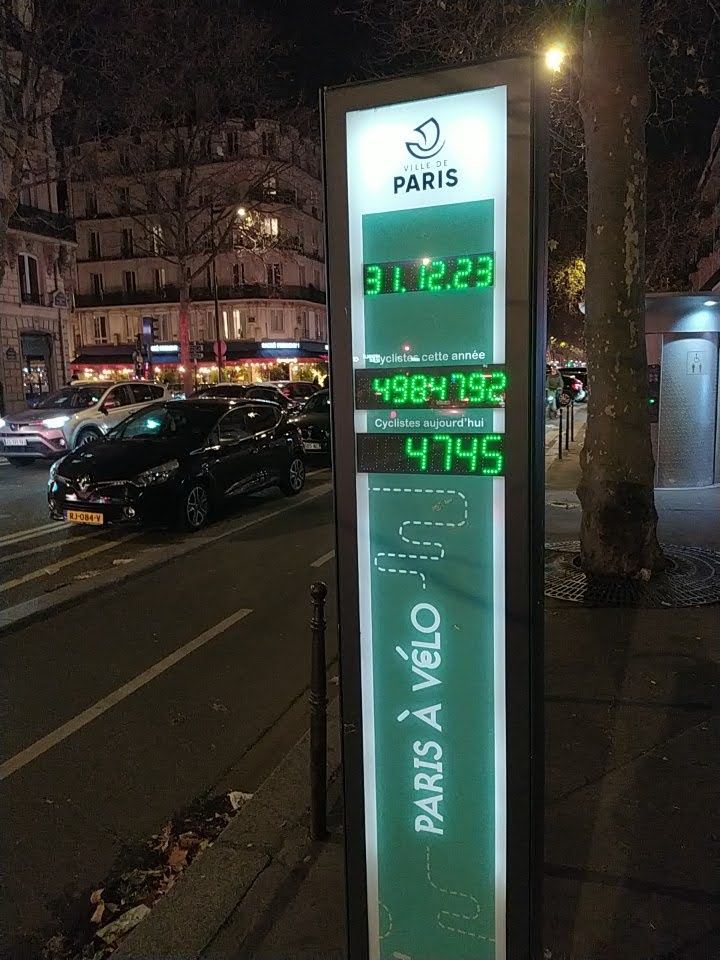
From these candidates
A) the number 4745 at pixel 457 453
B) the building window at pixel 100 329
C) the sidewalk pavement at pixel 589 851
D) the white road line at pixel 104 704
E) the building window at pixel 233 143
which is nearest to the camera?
the number 4745 at pixel 457 453

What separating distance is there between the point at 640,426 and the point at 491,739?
5180 millimetres

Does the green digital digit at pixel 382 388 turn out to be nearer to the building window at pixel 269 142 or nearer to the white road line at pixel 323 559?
the white road line at pixel 323 559

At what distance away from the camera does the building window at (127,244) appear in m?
54.5

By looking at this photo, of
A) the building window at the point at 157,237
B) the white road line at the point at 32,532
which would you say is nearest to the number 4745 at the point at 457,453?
the white road line at the point at 32,532

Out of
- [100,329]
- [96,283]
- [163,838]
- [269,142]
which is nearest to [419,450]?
[163,838]

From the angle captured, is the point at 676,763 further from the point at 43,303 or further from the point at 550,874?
the point at 43,303

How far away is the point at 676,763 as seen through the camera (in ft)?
12.5

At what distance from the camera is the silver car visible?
16.8 m

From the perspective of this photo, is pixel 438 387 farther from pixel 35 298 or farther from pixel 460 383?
pixel 35 298

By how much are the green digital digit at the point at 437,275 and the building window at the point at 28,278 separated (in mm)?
36792

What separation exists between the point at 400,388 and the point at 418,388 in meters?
0.05

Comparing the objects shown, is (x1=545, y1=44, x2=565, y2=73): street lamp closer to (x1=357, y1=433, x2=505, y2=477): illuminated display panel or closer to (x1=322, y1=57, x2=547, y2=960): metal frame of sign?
(x1=322, y1=57, x2=547, y2=960): metal frame of sign

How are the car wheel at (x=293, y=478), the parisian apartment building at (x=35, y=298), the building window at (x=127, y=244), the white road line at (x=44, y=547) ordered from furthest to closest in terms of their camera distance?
1. the building window at (x=127, y=244)
2. the parisian apartment building at (x=35, y=298)
3. the car wheel at (x=293, y=478)
4. the white road line at (x=44, y=547)

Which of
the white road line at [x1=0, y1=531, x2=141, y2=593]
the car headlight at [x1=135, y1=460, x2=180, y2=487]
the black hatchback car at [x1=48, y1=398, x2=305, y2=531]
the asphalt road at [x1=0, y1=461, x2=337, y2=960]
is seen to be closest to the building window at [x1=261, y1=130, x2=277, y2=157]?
the black hatchback car at [x1=48, y1=398, x2=305, y2=531]
